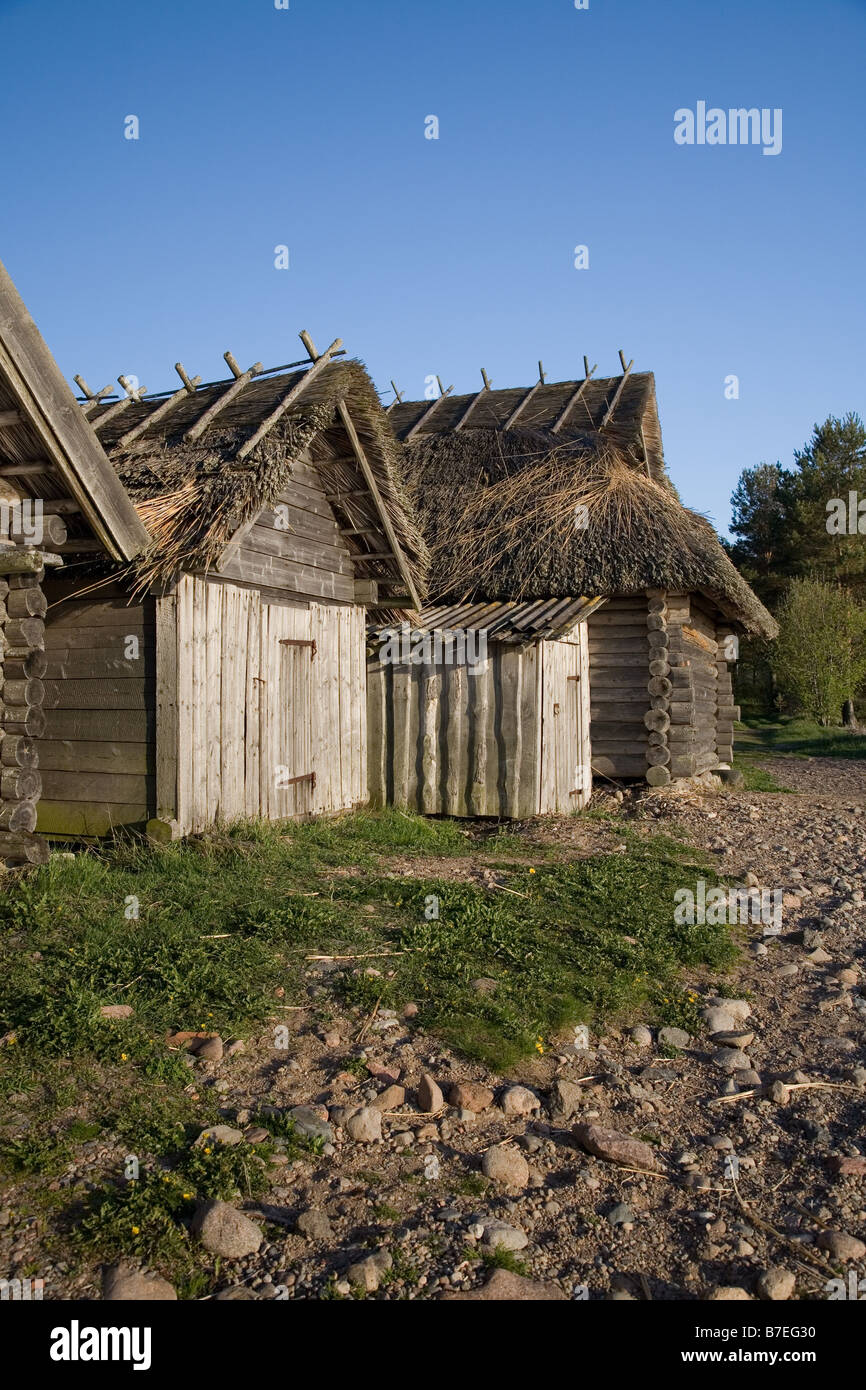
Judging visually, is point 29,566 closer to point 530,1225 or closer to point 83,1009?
point 83,1009

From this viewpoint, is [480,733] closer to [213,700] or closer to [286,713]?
[286,713]

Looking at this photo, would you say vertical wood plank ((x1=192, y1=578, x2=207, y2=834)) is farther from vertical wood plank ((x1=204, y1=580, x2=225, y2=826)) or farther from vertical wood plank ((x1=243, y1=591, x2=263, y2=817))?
vertical wood plank ((x1=243, y1=591, x2=263, y2=817))

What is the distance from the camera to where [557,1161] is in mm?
3521

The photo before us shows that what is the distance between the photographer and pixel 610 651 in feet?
42.1

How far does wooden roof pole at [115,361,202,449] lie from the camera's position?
29.0ft

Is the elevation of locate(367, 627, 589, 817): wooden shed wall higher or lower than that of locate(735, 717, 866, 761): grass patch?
higher

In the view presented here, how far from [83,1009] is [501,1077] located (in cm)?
199

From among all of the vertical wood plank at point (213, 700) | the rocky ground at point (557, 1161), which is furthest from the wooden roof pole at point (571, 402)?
the rocky ground at point (557, 1161)

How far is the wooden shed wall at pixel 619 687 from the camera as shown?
12562mm

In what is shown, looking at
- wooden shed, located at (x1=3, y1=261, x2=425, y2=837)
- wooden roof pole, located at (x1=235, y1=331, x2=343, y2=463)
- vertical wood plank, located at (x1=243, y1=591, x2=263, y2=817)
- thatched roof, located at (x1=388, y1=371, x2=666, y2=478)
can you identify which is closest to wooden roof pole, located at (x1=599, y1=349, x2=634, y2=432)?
thatched roof, located at (x1=388, y1=371, x2=666, y2=478)

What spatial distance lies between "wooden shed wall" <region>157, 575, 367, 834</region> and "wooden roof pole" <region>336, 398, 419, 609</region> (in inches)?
28.5

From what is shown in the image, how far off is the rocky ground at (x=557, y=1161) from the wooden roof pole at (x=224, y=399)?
5.39 m

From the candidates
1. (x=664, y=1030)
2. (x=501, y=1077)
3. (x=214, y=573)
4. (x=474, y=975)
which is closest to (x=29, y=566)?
(x=214, y=573)
